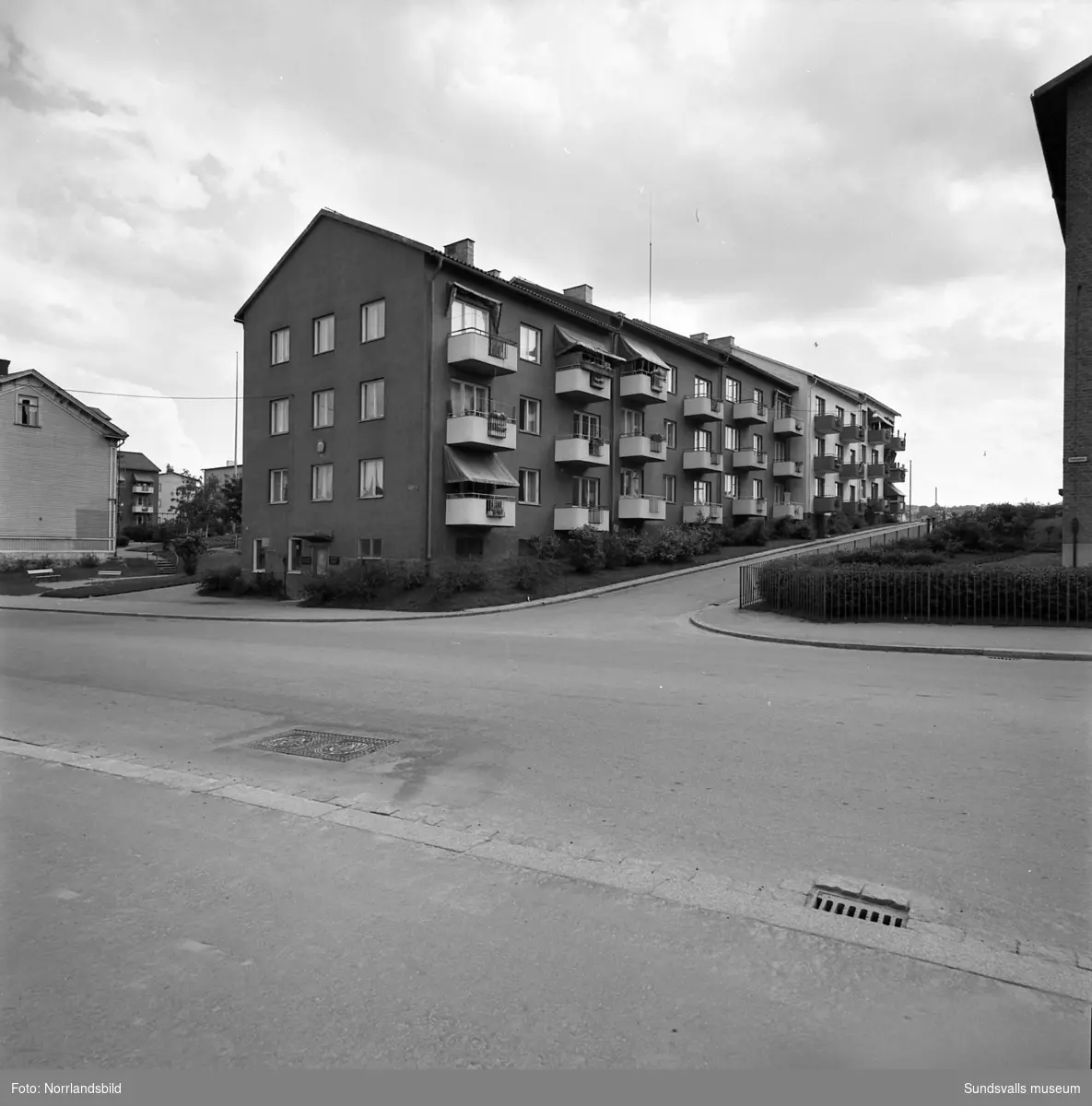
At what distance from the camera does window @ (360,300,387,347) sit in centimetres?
3000

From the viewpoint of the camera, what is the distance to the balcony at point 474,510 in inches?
1124

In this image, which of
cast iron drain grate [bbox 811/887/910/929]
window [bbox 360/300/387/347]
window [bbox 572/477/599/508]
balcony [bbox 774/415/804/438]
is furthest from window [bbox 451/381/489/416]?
balcony [bbox 774/415/804/438]

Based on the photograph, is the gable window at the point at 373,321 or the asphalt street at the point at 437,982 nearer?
the asphalt street at the point at 437,982

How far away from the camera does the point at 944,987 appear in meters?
3.02

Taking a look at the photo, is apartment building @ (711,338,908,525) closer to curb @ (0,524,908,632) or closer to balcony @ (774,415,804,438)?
balcony @ (774,415,804,438)

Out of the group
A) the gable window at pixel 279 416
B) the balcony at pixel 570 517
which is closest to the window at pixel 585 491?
the balcony at pixel 570 517

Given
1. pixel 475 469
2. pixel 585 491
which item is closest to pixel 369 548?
pixel 475 469

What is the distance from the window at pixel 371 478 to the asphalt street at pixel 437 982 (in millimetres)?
26234

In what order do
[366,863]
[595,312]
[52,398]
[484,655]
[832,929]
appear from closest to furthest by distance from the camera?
[832,929]
[366,863]
[484,655]
[595,312]
[52,398]

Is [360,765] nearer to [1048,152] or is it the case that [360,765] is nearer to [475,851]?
[475,851]

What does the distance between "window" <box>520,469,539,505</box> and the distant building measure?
3198 cm

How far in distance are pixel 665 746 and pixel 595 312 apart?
34.9 m

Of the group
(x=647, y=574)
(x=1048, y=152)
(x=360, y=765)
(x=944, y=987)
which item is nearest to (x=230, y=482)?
(x=647, y=574)

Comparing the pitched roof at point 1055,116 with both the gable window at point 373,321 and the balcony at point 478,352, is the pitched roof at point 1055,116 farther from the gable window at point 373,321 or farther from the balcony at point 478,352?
the gable window at point 373,321
